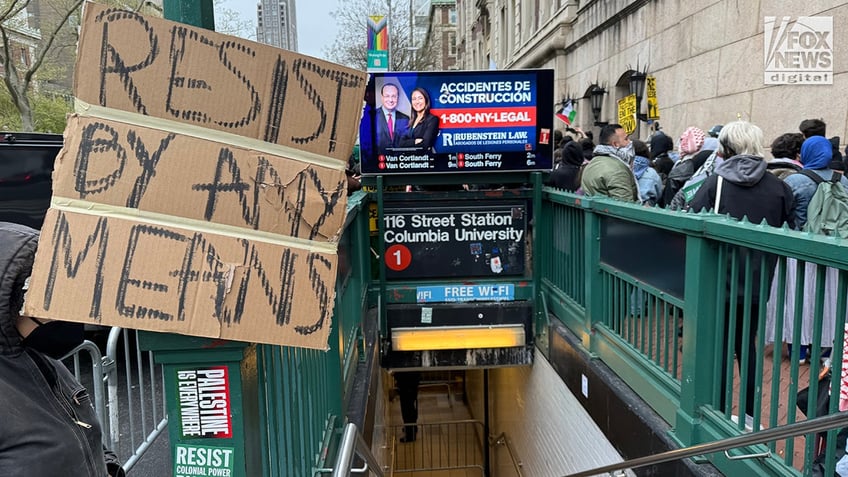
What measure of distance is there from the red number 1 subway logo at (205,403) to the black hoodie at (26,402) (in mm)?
275

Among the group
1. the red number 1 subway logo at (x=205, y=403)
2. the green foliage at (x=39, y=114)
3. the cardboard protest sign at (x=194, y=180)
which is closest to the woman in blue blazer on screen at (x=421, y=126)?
the cardboard protest sign at (x=194, y=180)

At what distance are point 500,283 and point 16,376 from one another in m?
5.23

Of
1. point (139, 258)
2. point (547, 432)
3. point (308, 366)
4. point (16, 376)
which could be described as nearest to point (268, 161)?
point (139, 258)

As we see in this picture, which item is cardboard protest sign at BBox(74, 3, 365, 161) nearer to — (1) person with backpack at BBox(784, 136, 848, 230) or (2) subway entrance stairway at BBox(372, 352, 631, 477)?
(2) subway entrance stairway at BBox(372, 352, 631, 477)

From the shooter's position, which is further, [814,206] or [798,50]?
[798,50]

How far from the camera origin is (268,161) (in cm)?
165

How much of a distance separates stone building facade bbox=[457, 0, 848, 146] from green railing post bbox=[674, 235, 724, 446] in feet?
20.6

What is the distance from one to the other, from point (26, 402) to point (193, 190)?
0.66 m

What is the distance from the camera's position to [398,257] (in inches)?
253

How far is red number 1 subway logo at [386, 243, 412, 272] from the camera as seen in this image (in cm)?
639

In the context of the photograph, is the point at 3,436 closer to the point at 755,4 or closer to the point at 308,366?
the point at 308,366

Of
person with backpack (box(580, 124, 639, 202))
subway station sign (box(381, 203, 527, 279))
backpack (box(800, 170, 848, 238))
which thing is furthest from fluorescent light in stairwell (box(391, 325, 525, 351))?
backpack (box(800, 170, 848, 238))

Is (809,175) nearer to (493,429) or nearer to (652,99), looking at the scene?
(493,429)

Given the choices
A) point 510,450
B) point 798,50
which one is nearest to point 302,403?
point 510,450
